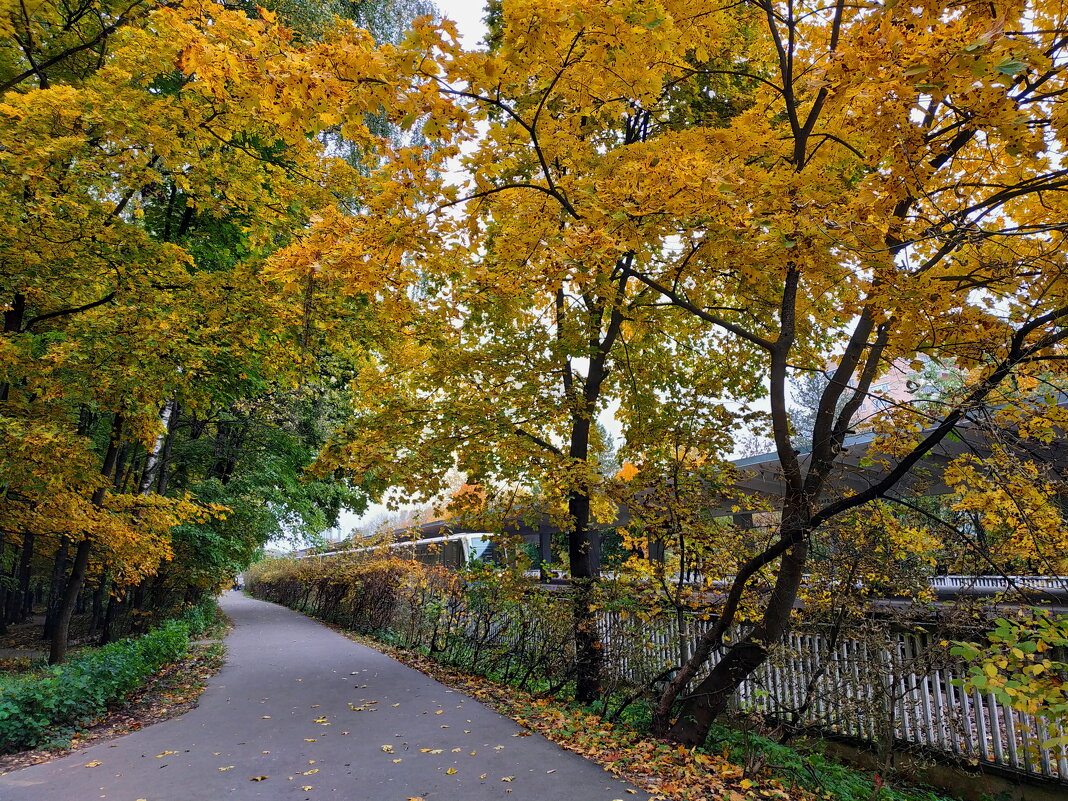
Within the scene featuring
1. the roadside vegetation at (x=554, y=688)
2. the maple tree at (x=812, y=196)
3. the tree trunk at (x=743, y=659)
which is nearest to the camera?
the maple tree at (x=812, y=196)

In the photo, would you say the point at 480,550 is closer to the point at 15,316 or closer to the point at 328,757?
the point at 15,316

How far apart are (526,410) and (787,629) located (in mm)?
3691

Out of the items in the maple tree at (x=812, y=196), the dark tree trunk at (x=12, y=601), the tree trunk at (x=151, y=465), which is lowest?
the dark tree trunk at (x=12, y=601)

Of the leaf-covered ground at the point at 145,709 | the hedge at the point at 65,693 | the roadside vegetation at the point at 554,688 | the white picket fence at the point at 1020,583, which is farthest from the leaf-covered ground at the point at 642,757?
the hedge at the point at 65,693

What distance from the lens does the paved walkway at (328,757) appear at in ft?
13.8

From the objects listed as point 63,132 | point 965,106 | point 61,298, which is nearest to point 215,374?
point 61,298

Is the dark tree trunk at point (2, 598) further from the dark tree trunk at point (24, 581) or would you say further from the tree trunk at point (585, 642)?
the tree trunk at point (585, 642)

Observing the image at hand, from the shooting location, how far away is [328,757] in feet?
16.5

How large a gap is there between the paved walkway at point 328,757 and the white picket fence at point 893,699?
6.02ft

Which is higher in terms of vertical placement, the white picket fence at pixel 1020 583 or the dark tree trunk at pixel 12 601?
the white picket fence at pixel 1020 583

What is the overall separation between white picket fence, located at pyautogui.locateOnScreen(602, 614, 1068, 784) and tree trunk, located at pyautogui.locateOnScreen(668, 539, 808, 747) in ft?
1.05

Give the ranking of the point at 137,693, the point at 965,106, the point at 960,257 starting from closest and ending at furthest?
the point at 965,106
the point at 960,257
the point at 137,693

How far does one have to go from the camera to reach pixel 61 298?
7.46 meters

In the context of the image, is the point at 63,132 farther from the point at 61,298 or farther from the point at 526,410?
the point at 526,410
